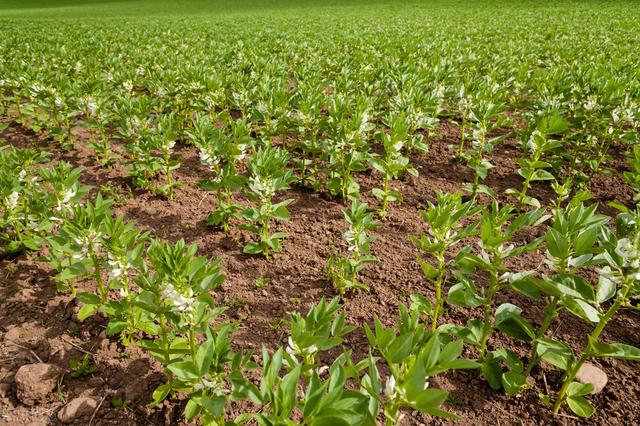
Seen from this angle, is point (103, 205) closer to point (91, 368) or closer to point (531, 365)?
point (91, 368)

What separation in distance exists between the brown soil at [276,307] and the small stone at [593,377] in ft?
0.23

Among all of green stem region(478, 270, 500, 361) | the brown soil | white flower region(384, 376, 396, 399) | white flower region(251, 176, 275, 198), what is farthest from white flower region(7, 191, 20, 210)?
green stem region(478, 270, 500, 361)

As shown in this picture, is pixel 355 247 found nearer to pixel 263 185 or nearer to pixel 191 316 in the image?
pixel 263 185

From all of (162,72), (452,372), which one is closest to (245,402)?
(452,372)

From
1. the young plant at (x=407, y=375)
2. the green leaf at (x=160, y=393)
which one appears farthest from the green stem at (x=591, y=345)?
the green leaf at (x=160, y=393)

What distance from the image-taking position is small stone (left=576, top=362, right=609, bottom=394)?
2664 millimetres

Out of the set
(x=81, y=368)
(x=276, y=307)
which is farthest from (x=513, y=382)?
(x=81, y=368)

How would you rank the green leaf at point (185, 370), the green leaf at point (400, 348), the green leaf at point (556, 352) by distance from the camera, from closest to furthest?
the green leaf at point (400, 348), the green leaf at point (185, 370), the green leaf at point (556, 352)

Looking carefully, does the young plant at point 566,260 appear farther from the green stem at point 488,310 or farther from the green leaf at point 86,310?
the green leaf at point 86,310

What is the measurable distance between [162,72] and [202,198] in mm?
3375

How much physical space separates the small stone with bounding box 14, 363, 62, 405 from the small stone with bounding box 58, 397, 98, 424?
0.25 m

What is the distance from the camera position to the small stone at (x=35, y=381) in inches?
106

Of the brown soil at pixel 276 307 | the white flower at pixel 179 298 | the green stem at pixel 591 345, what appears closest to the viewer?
the green stem at pixel 591 345

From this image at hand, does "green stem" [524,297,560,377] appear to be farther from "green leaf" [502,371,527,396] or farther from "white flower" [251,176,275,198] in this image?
"white flower" [251,176,275,198]
